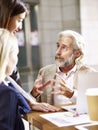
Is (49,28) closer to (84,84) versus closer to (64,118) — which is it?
(84,84)

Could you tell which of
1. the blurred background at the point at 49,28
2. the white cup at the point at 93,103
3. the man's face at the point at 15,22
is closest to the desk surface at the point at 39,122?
the white cup at the point at 93,103

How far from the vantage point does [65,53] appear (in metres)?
2.46

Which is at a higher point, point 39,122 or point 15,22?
point 15,22

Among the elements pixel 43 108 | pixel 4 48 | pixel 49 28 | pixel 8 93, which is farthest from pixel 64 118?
pixel 49 28

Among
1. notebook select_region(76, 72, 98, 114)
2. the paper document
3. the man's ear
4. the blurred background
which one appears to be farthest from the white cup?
the blurred background

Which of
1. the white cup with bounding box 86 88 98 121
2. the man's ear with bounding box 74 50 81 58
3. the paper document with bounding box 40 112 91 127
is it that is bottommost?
the paper document with bounding box 40 112 91 127

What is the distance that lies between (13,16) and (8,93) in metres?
0.71

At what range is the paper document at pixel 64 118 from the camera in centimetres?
150

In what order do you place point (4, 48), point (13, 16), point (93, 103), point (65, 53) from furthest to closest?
point (65, 53) → point (13, 16) → point (93, 103) → point (4, 48)

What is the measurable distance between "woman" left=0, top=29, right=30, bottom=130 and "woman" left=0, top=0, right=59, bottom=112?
0.41 m

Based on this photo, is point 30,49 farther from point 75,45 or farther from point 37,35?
point 75,45

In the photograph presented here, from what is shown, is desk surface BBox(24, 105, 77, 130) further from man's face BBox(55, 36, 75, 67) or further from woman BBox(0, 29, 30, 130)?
man's face BBox(55, 36, 75, 67)

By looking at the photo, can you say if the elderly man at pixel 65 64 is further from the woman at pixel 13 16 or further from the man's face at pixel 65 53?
the woman at pixel 13 16

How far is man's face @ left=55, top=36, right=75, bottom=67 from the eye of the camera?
2.44 metres
